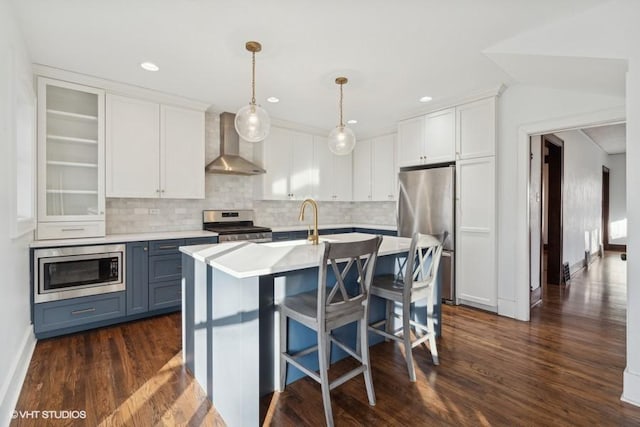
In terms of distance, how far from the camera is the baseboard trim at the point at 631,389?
187cm

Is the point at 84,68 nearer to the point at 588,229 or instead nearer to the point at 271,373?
the point at 271,373

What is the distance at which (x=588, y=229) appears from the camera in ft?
20.5

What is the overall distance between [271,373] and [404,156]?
3.35 m

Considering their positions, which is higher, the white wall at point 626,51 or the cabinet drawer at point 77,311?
the white wall at point 626,51

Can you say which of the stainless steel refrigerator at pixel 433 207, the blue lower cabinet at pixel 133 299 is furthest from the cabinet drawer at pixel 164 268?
the stainless steel refrigerator at pixel 433 207

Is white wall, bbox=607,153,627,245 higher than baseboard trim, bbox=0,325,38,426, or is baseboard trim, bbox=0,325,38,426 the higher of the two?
white wall, bbox=607,153,627,245

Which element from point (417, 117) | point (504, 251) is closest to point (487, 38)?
point (417, 117)

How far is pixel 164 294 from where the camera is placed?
3.34 m

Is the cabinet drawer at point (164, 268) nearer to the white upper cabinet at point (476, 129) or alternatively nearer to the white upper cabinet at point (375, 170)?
the white upper cabinet at point (375, 170)

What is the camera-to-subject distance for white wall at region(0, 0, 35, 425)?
67.9 inches

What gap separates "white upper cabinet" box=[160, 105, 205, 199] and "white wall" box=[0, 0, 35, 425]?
1369 millimetres

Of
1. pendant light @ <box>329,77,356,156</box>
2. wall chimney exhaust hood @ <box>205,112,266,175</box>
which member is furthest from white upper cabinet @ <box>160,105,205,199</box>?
pendant light @ <box>329,77,356,156</box>

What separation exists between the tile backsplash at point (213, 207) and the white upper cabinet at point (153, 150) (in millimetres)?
338

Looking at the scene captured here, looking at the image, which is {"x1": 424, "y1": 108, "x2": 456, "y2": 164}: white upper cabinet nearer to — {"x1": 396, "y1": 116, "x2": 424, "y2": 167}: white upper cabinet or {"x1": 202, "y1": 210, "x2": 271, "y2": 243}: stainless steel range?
{"x1": 396, "y1": 116, "x2": 424, "y2": 167}: white upper cabinet
